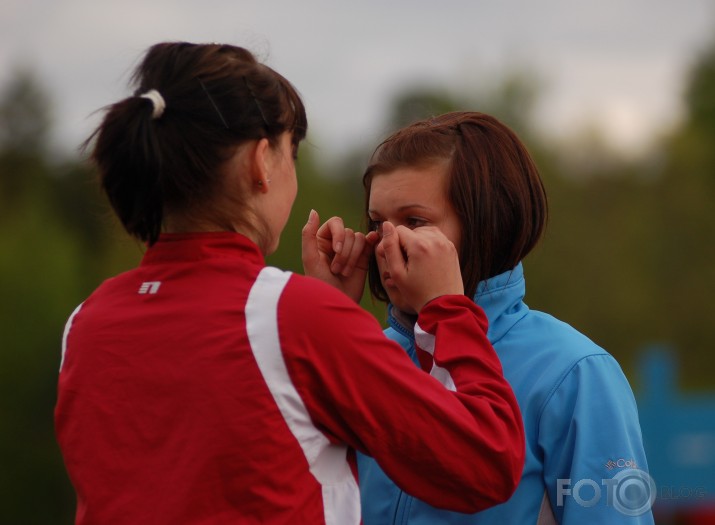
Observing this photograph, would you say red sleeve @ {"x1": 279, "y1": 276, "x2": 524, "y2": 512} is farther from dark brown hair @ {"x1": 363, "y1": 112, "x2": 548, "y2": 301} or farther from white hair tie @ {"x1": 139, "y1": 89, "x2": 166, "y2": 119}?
dark brown hair @ {"x1": 363, "y1": 112, "x2": 548, "y2": 301}

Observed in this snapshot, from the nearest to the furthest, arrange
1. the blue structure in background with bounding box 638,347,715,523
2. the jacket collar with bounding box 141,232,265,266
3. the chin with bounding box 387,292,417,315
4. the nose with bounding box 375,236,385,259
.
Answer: the jacket collar with bounding box 141,232,265,266 < the nose with bounding box 375,236,385,259 < the chin with bounding box 387,292,417,315 < the blue structure in background with bounding box 638,347,715,523

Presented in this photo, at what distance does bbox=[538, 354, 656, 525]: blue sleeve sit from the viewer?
2.19m

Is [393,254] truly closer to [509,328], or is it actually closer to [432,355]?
[432,355]

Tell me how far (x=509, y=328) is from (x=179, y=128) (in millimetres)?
1004

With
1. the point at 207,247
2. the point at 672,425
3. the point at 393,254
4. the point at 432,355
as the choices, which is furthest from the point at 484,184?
the point at 672,425

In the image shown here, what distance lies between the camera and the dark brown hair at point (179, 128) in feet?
6.31

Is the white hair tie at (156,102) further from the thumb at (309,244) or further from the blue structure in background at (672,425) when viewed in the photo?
the blue structure in background at (672,425)

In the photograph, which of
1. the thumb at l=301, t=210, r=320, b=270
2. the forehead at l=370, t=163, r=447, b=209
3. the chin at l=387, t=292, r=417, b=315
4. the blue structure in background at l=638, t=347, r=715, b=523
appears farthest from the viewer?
the blue structure in background at l=638, t=347, r=715, b=523

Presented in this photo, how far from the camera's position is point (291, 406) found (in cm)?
187

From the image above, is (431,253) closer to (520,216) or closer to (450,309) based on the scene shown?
(450,309)

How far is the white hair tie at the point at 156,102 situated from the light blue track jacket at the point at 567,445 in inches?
37.4

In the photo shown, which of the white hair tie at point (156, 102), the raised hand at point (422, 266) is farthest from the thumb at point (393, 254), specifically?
the white hair tie at point (156, 102)

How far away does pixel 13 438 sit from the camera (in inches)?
983

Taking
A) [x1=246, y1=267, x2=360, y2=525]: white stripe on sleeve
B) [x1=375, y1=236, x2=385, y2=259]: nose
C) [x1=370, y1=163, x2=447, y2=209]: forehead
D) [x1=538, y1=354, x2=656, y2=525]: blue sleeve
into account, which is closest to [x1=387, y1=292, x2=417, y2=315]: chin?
[x1=375, y1=236, x2=385, y2=259]: nose
